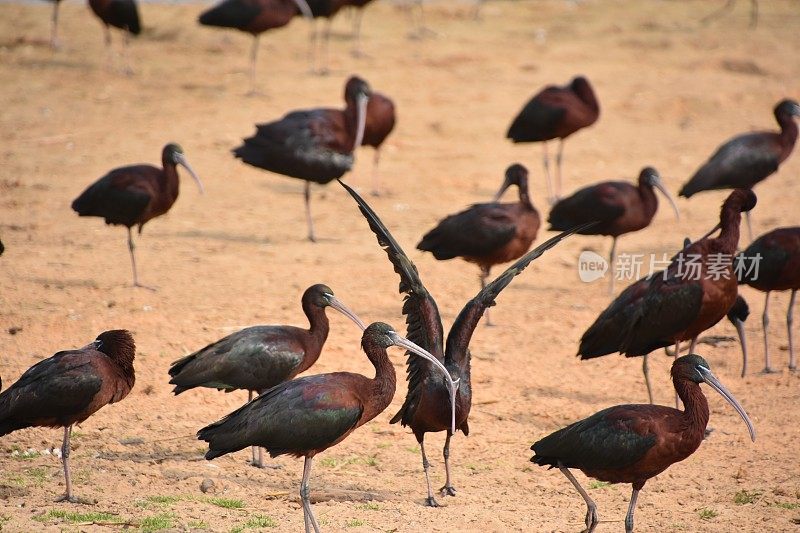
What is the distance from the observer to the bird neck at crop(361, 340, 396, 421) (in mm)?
7297

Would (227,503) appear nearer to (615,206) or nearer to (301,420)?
(301,420)

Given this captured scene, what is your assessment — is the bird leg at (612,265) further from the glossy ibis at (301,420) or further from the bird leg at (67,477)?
the bird leg at (67,477)

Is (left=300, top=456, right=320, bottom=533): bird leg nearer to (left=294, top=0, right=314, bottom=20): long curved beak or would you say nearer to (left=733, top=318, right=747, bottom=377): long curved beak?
(left=733, top=318, right=747, bottom=377): long curved beak

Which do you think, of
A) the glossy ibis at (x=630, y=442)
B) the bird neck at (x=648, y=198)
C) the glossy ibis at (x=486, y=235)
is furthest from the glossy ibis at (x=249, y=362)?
the bird neck at (x=648, y=198)

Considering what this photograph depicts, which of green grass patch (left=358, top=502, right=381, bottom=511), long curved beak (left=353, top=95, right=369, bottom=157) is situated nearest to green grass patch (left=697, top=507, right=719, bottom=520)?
green grass patch (left=358, top=502, right=381, bottom=511)

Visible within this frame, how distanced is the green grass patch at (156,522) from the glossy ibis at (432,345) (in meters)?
1.73

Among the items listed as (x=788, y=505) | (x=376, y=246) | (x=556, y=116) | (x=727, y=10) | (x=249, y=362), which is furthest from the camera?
(x=727, y=10)

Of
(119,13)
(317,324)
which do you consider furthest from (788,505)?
(119,13)

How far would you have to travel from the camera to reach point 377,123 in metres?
15.2

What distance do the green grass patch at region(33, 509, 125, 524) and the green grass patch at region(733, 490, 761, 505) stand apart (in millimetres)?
4058

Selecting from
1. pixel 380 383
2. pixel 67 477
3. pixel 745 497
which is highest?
pixel 380 383

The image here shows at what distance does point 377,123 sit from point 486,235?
433cm

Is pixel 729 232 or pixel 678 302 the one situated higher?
pixel 729 232

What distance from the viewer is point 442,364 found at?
7723mm
